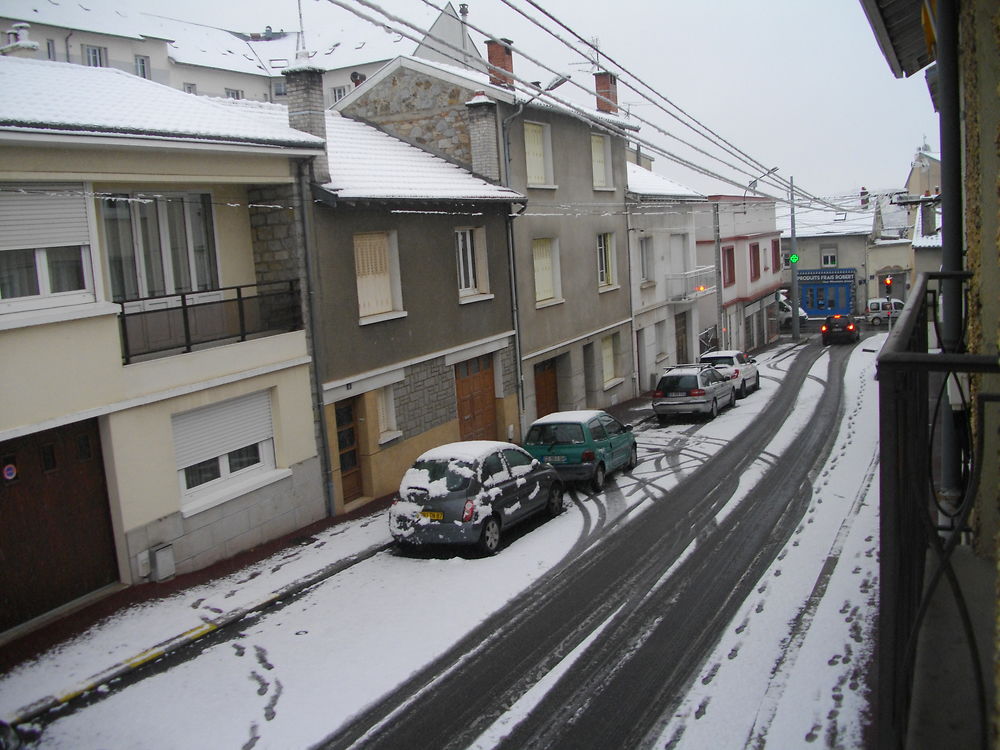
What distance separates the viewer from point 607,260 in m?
28.8

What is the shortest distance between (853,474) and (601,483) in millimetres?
4805

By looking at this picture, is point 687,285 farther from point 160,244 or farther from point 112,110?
point 112,110

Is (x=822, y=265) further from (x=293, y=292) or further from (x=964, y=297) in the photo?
(x=964, y=297)

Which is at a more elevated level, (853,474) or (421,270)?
(421,270)

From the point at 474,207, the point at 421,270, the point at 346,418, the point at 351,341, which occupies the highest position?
the point at 474,207

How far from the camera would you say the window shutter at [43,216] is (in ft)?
36.1

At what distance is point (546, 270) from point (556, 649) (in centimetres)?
1603

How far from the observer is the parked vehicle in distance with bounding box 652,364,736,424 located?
24641mm

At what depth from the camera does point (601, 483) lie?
17656 millimetres

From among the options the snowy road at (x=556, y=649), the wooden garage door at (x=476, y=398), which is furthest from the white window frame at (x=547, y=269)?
the snowy road at (x=556, y=649)

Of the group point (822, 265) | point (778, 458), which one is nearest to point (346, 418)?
point (778, 458)

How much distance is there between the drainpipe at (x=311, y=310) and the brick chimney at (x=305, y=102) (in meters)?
0.51

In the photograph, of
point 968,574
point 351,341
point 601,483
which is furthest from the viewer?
point 601,483

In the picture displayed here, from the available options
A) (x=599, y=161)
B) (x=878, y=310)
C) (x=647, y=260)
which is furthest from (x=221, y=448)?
(x=878, y=310)
